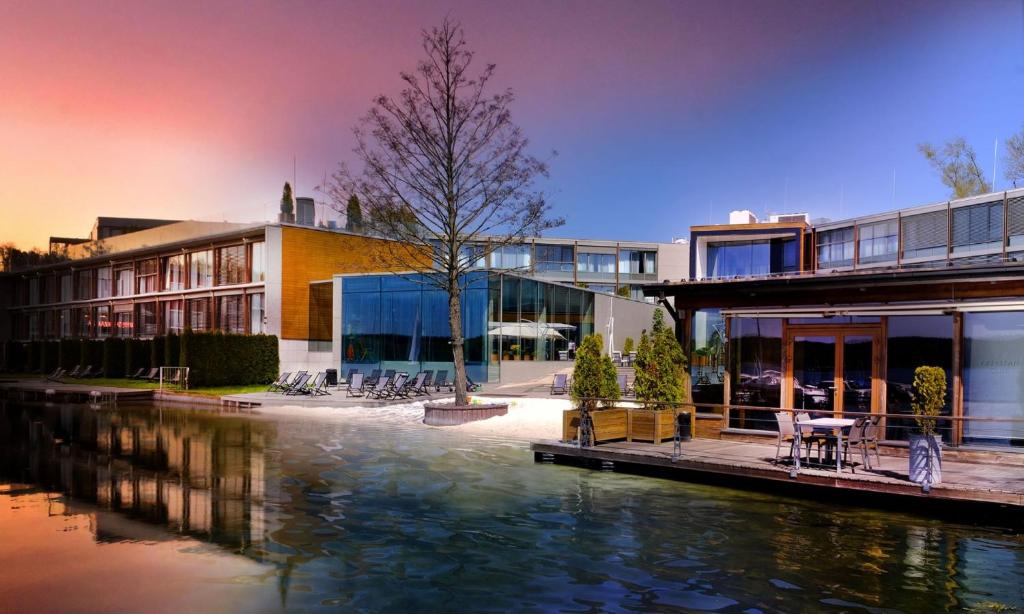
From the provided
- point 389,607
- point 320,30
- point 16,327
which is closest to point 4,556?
point 389,607

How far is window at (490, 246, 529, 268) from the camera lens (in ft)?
198

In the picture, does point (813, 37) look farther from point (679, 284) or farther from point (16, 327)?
point (16, 327)

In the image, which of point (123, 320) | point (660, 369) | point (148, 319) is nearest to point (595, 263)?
point (148, 319)

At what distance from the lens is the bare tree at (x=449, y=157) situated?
23828 millimetres

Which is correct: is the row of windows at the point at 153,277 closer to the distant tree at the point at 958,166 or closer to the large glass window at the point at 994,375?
the large glass window at the point at 994,375

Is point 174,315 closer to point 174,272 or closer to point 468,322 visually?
point 174,272

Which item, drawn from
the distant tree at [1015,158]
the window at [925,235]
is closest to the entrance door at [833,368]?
the window at [925,235]

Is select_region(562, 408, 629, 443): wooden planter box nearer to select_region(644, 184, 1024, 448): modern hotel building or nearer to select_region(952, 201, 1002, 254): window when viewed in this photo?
select_region(644, 184, 1024, 448): modern hotel building

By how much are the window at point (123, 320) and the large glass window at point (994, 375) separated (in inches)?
2067

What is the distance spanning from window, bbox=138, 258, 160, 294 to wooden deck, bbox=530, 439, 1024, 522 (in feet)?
141

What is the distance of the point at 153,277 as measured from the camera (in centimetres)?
5078

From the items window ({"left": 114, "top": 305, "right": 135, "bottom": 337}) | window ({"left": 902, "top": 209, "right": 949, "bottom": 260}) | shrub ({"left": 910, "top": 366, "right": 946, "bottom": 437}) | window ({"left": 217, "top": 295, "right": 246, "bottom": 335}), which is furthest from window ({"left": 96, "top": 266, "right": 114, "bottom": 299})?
shrub ({"left": 910, "top": 366, "right": 946, "bottom": 437})

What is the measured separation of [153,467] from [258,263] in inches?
1136

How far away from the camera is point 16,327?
68250 millimetres
